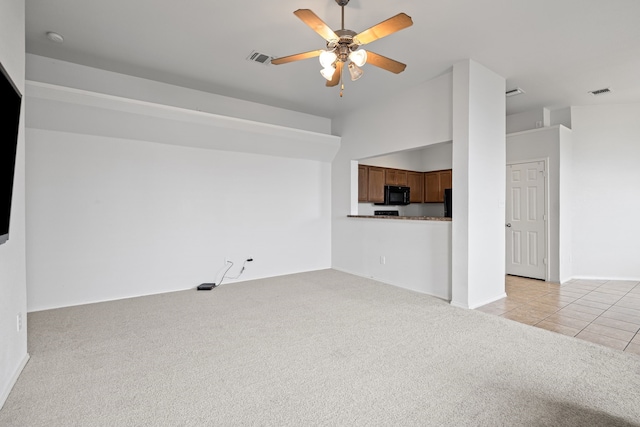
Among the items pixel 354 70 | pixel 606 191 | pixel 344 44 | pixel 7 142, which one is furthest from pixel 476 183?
pixel 7 142

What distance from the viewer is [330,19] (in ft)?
9.04

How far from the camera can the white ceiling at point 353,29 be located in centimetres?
256

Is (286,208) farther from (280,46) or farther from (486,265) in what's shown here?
(486,265)

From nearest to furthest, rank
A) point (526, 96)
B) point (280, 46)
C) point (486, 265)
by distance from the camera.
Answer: point (280, 46)
point (486, 265)
point (526, 96)

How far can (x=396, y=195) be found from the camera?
258 inches

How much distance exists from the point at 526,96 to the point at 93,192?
611cm

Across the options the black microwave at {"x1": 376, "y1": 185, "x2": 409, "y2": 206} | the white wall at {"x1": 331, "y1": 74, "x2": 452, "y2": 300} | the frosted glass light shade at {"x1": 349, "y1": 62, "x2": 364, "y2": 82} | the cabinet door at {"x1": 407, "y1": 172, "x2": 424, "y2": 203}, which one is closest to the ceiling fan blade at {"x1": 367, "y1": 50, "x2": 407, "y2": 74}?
the frosted glass light shade at {"x1": 349, "y1": 62, "x2": 364, "y2": 82}

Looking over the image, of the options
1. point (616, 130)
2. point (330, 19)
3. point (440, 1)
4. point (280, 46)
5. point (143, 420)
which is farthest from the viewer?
point (616, 130)

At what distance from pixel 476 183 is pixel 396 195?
9.74ft

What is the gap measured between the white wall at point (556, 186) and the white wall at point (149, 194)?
3.31m

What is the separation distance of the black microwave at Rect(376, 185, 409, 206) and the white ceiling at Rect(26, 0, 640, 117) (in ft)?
8.12

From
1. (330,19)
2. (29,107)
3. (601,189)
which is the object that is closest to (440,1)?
(330,19)

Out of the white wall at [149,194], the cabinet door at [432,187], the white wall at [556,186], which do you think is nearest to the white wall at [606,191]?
the white wall at [556,186]

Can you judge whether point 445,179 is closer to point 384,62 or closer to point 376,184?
point 376,184
